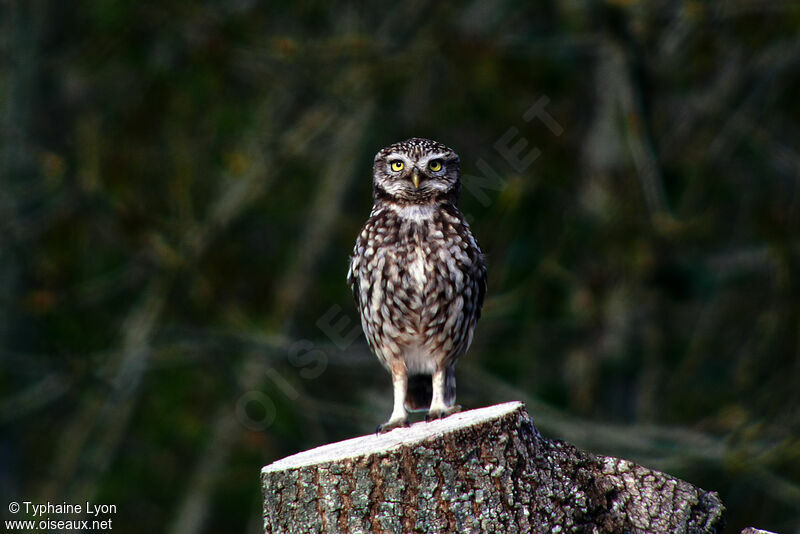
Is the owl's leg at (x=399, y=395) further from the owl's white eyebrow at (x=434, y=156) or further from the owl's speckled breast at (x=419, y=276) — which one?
the owl's white eyebrow at (x=434, y=156)

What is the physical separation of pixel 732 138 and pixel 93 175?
4033 mm

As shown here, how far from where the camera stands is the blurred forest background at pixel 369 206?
6.53 metres

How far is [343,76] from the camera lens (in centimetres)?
741

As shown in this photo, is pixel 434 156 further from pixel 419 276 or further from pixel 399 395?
pixel 399 395

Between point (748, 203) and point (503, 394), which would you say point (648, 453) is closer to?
point (503, 394)

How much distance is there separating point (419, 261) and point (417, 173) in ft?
1.08

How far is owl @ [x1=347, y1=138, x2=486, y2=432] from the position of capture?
4.05 metres

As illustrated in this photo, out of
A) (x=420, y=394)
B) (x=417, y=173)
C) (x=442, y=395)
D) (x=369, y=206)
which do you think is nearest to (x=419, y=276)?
(x=417, y=173)

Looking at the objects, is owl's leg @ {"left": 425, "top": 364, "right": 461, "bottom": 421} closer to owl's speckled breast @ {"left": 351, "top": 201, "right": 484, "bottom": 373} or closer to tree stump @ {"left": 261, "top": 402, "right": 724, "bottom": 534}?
owl's speckled breast @ {"left": 351, "top": 201, "right": 484, "bottom": 373}

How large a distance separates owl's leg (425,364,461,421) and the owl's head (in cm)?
70

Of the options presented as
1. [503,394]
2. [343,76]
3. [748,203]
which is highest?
[343,76]

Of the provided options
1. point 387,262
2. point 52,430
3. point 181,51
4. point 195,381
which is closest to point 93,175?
point 181,51

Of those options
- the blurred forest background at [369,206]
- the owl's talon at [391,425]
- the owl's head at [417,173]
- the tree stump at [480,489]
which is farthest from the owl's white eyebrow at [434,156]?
the blurred forest background at [369,206]

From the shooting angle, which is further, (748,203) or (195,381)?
(195,381)
